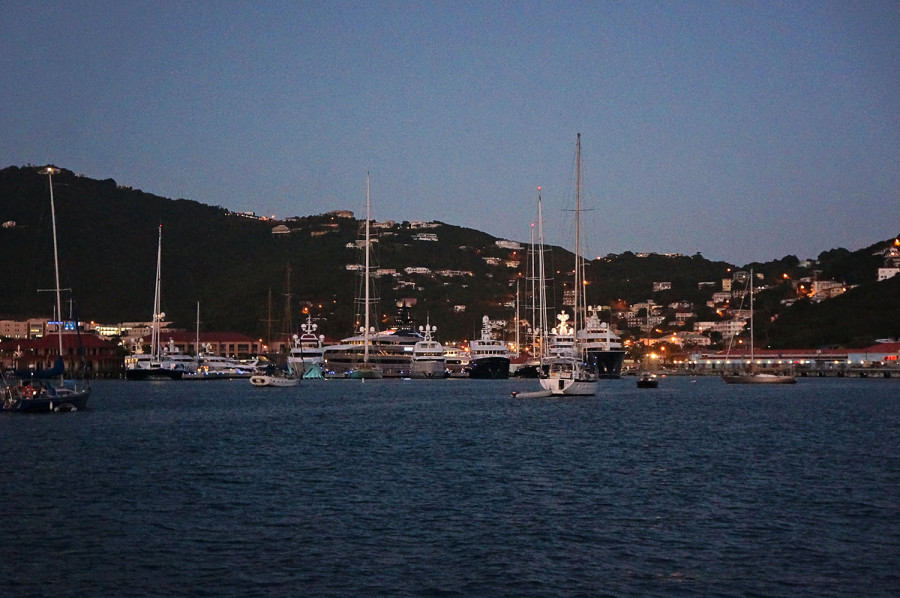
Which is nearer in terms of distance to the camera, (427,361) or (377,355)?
(427,361)

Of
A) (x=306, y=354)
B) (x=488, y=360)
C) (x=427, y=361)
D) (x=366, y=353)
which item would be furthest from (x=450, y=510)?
(x=306, y=354)

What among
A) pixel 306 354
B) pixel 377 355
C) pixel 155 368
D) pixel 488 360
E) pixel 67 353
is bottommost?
pixel 155 368

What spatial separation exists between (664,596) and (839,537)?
262 inches

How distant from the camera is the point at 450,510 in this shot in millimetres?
26500

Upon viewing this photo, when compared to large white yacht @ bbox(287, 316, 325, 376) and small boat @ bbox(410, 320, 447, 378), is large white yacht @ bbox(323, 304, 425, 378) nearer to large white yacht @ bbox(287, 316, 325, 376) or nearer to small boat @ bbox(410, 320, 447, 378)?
large white yacht @ bbox(287, 316, 325, 376)

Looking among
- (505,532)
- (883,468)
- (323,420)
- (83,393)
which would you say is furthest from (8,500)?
(83,393)

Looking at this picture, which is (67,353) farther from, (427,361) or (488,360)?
(488,360)

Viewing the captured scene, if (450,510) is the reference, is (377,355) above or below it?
above

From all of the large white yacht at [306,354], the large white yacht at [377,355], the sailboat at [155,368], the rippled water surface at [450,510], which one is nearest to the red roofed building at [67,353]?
the sailboat at [155,368]

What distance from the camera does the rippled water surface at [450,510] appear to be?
63.3 ft

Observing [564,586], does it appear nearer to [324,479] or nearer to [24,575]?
[24,575]

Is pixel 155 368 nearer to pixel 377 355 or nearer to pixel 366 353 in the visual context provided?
pixel 366 353

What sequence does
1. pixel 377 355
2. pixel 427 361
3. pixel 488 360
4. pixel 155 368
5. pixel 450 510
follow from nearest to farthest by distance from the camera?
pixel 450 510, pixel 155 368, pixel 488 360, pixel 427 361, pixel 377 355

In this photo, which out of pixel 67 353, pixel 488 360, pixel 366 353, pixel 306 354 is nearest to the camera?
pixel 366 353
